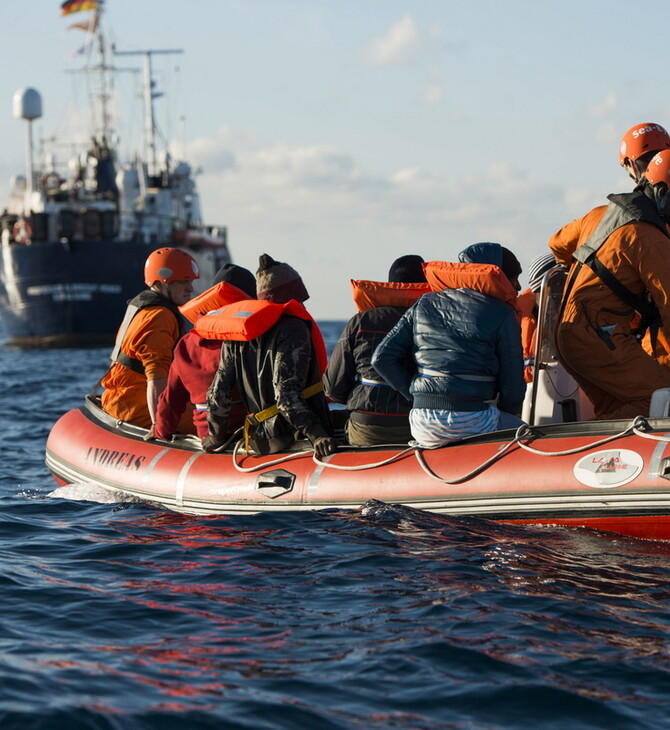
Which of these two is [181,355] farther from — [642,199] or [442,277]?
[642,199]

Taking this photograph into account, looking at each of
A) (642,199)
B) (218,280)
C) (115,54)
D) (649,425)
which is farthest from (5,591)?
(115,54)

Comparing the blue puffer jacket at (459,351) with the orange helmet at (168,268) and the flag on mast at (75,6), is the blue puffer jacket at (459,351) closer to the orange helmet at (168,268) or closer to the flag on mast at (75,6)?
the orange helmet at (168,268)

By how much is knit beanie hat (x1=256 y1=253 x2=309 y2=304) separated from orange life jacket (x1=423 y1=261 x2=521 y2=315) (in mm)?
1083

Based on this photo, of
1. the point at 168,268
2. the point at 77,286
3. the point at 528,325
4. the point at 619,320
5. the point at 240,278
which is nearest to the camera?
the point at 619,320

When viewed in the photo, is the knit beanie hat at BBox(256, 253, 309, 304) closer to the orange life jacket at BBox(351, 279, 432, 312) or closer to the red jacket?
the orange life jacket at BBox(351, 279, 432, 312)

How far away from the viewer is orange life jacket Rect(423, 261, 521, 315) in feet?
20.4

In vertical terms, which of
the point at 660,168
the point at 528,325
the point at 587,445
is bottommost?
the point at 587,445

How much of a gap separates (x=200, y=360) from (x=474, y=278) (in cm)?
230

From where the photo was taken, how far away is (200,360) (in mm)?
7703

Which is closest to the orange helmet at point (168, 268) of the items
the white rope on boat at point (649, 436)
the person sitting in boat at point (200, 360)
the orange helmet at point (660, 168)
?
the person sitting in boat at point (200, 360)

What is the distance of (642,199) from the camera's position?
650 cm

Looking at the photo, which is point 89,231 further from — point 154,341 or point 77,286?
point 154,341

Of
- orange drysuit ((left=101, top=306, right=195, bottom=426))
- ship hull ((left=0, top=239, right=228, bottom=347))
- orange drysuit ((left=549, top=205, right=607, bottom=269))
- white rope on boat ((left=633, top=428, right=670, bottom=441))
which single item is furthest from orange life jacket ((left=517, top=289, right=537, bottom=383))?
ship hull ((left=0, top=239, right=228, bottom=347))

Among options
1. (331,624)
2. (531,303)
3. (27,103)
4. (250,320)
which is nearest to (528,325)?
(531,303)
